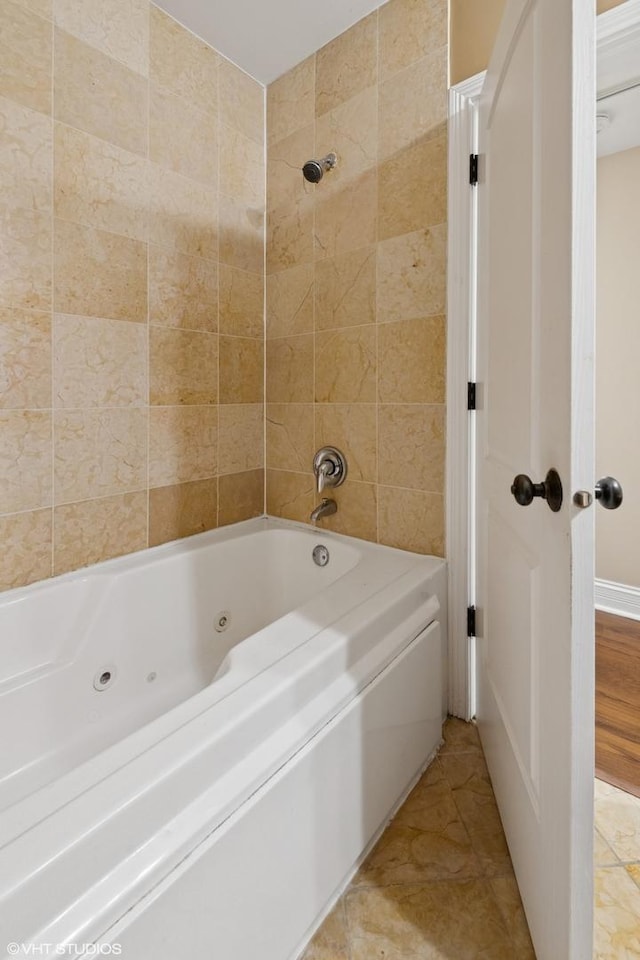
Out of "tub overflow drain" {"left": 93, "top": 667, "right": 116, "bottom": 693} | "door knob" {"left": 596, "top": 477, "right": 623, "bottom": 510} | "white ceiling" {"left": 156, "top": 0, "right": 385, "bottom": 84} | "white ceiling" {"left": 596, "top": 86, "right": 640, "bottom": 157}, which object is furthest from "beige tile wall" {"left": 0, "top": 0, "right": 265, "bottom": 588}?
"white ceiling" {"left": 596, "top": 86, "right": 640, "bottom": 157}

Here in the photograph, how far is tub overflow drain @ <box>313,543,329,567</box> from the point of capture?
5.75 feet

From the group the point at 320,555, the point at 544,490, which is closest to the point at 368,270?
the point at 320,555

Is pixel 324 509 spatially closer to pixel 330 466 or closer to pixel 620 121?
pixel 330 466

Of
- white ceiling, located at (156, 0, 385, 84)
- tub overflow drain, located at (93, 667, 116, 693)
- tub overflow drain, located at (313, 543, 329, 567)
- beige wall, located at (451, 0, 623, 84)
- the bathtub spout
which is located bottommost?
tub overflow drain, located at (93, 667, 116, 693)

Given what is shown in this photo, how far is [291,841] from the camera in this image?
844 mm

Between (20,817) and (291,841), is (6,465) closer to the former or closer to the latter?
(20,817)

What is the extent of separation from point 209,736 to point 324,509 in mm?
1094

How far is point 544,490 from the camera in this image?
81 cm

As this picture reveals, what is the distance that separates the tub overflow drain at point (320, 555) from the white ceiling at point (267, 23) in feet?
5.88

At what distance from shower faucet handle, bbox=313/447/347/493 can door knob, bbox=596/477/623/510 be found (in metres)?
1.11

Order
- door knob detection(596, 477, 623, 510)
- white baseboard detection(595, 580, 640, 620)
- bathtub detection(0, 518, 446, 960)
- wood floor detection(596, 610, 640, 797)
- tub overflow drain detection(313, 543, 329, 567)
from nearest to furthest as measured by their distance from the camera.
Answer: bathtub detection(0, 518, 446, 960)
door knob detection(596, 477, 623, 510)
wood floor detection(596, 610, 640, 797)
tub overflow drain detection(313, 543, 329, 567)
white baseboard detection(595, 580, 640, 620)

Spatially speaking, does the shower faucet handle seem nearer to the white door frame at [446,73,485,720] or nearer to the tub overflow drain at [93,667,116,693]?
the white door frame at [446,73,485,720]

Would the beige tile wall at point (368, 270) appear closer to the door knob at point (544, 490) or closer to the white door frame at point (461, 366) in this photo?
the white door frame at point (461, 366)

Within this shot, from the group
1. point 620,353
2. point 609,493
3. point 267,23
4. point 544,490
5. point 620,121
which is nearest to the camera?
point 609,493
